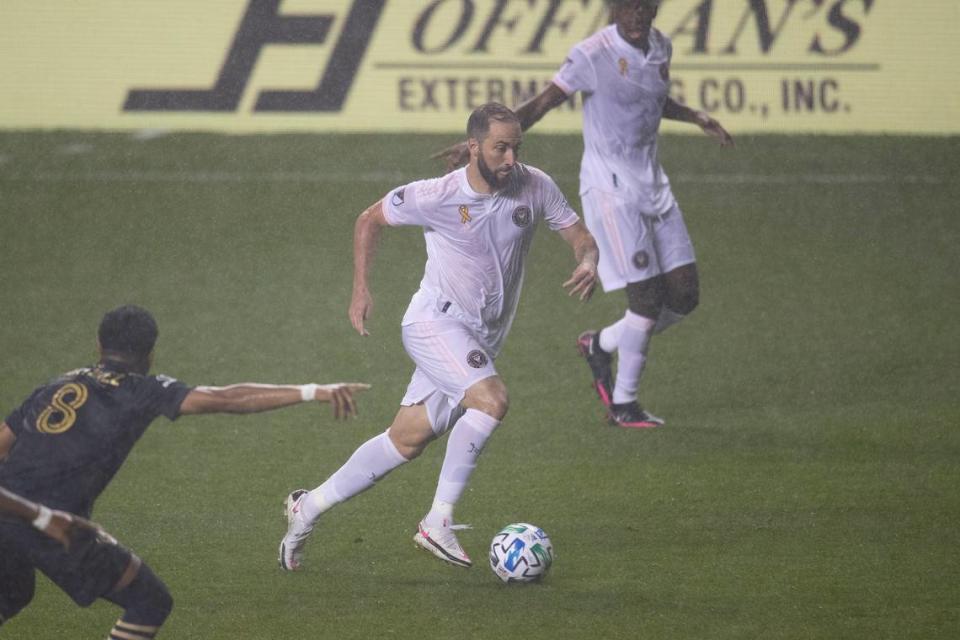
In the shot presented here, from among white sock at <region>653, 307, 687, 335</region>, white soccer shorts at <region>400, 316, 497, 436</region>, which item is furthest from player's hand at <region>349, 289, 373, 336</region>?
white sock at <region>653, 307, 687, 335</region>

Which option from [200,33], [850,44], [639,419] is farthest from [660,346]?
[200,33]

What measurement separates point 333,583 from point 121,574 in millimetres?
1876

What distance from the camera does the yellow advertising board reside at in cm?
1745

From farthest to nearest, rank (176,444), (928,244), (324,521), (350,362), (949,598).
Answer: (928,244) < (350,362) < (176,444) < (324,521) < (949,598)

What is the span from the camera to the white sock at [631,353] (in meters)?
10.4

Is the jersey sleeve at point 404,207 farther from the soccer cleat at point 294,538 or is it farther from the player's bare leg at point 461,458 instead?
the soccer cleat at point 294,538

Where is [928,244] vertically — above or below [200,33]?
above

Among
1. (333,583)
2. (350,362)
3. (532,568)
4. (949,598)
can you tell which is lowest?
(350,362)

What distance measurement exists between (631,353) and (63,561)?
526 cm

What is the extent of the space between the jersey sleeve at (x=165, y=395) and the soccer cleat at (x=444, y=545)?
206 centimetres

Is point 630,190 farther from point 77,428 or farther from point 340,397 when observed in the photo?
point 77,428

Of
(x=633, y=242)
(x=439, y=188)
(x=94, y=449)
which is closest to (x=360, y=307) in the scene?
(x=439, y=188)

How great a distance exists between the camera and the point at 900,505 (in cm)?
874

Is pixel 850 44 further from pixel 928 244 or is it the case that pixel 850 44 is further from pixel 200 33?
pixel 200 33
